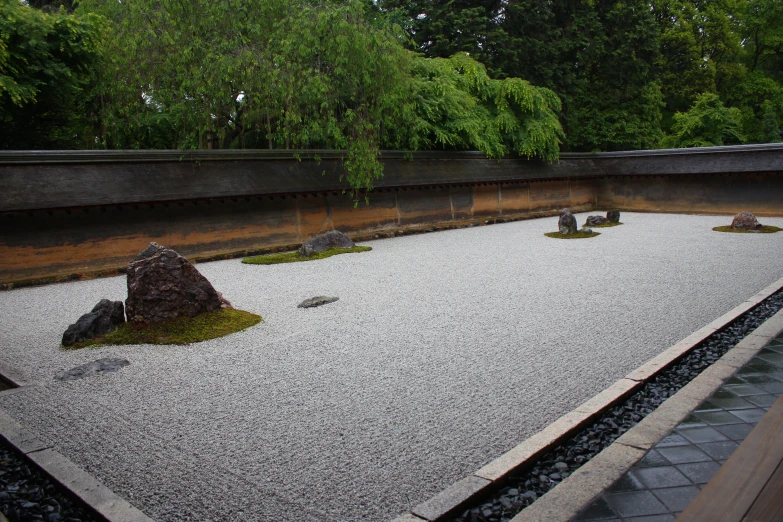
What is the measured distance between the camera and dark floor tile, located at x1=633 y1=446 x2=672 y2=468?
2576mm

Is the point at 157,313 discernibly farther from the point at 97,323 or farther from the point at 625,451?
the point at 625,451

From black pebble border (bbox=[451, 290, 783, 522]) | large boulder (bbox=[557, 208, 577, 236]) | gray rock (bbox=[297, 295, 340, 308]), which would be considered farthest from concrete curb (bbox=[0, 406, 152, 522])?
large boulder (bbox=[557, 208, 577, 236])

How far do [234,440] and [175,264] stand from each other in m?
2.95

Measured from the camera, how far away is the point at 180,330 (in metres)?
5.45

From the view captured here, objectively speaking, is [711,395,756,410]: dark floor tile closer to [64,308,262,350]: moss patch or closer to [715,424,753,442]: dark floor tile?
[715,424,753,442]: dark floor tile

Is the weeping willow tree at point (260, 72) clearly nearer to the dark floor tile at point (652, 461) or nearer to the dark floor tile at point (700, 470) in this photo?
the dark floor tile at point (652, 461)

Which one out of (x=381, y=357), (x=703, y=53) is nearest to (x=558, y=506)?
(x=381, y=357)

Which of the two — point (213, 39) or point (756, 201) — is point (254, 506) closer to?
point (213, 39)

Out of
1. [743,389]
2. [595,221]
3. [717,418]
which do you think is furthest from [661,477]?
[595,221]

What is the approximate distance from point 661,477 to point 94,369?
4.10m

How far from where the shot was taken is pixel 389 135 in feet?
47.3

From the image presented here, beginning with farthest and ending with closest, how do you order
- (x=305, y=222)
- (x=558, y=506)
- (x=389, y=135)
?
1. (x=389, y=135)
2. (x=305, y=222)
3. (x=558, y=506)

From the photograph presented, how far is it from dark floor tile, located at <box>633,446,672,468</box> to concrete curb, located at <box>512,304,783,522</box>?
0.07ft

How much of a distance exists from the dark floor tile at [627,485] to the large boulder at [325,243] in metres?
8.41
